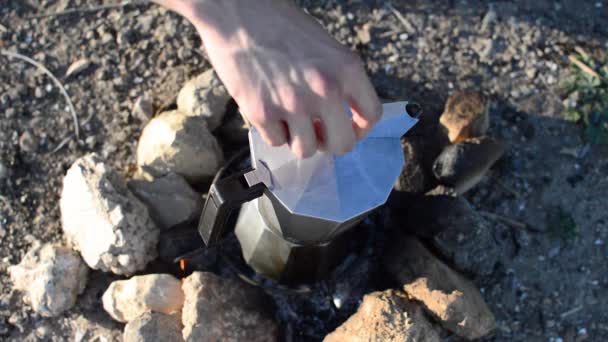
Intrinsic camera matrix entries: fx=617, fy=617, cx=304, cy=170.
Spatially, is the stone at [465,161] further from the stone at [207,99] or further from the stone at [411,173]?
the stone at [207,99]

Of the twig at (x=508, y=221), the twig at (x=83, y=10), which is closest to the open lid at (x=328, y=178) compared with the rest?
the twig at (x=508, y=221)

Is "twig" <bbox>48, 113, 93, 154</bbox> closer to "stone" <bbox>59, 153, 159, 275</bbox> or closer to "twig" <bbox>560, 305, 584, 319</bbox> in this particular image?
"stone" <bbox>59, 153, 159, 275</bbox>

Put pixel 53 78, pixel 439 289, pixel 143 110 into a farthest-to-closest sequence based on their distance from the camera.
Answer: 1. pixel 53 78
2. pixel 143 110
3. pixel 439 289

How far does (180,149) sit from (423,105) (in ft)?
2.75

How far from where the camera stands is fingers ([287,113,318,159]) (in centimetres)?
106

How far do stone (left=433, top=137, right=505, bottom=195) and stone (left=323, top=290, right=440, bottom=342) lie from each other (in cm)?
42

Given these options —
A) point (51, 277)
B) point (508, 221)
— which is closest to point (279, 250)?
point (51, 277)

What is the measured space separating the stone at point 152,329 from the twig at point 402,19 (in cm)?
135

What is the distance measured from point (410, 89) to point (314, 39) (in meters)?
1.16

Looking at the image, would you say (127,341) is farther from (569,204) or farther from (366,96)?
(569,204)

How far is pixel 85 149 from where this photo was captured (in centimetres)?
211

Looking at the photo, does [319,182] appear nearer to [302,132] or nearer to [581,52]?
[302,132]

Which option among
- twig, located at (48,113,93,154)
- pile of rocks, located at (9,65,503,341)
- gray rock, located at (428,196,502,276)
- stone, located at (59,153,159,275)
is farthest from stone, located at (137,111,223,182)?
gray rock, located at (428,196,502,276)

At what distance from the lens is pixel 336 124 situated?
3.49ft
